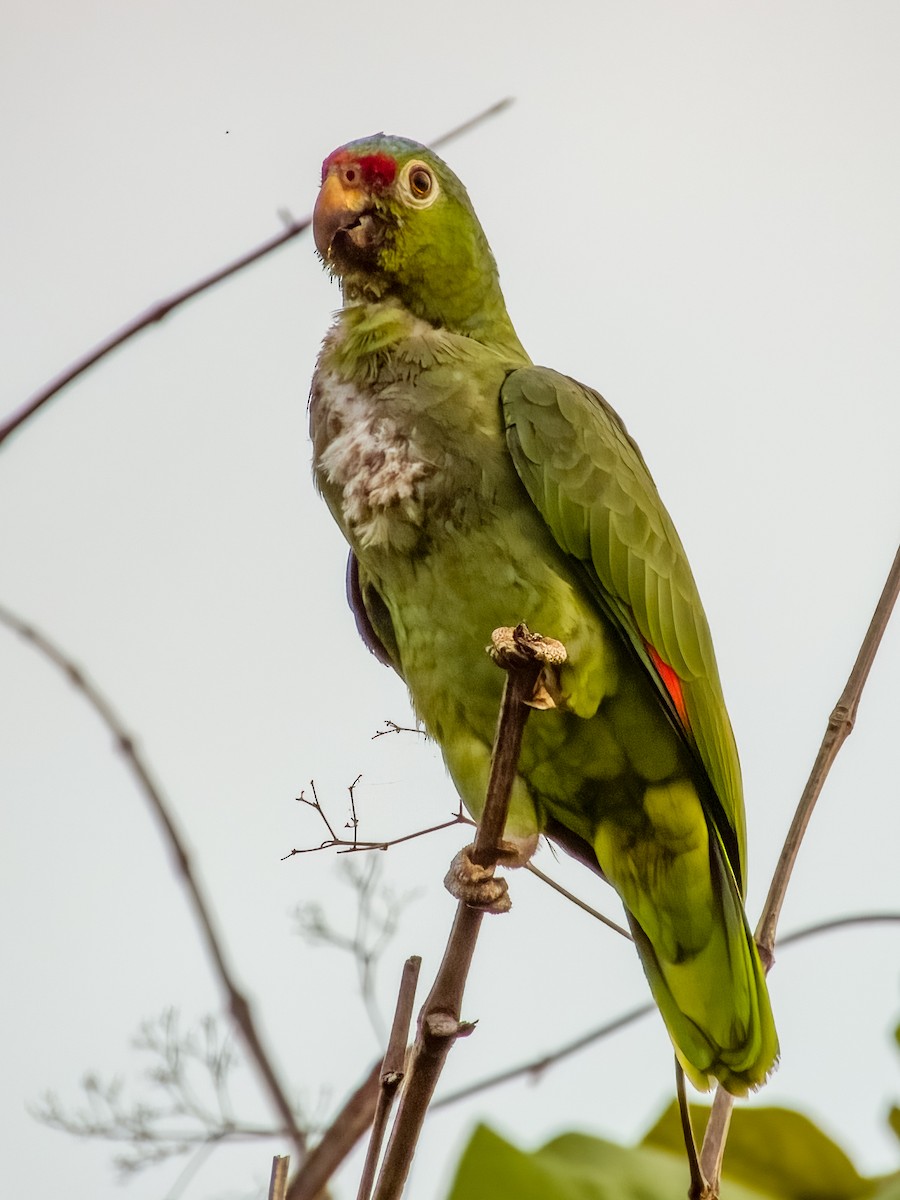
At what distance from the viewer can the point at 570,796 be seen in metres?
1.91

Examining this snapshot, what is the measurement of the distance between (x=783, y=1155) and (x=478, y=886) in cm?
52

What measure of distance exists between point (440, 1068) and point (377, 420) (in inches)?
38.3

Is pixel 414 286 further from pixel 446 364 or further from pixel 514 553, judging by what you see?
pixel 514 553

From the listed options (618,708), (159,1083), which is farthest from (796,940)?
(159,1083)

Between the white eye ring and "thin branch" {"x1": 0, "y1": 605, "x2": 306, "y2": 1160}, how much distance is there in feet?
2.99


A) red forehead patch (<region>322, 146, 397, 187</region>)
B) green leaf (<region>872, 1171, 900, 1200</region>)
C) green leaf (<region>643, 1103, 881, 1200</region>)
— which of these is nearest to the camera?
green leaf (<region>872, 1171, 900, 1200</region>)

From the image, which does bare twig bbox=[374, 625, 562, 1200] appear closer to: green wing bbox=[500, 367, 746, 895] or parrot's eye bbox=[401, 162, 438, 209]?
green wing bbox=[500, 367, 746, 895]

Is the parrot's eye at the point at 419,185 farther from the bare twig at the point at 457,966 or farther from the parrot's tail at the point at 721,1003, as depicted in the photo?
the parrot's tail at the point at 721,1003

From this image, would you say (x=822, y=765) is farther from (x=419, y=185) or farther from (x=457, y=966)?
(x=419, y=185)

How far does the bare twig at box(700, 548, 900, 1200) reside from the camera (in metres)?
1.46

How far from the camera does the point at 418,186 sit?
2021 millimetres

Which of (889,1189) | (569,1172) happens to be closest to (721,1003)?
(889,1189)

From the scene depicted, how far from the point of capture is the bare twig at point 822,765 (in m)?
1.46

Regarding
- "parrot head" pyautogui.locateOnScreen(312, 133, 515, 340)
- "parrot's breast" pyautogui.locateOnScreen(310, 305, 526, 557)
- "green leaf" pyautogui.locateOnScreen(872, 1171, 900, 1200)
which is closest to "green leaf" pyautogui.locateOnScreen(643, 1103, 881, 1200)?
"green leaf" pyautogui.locateOnScreen(872, 1171, 900, 1200)
